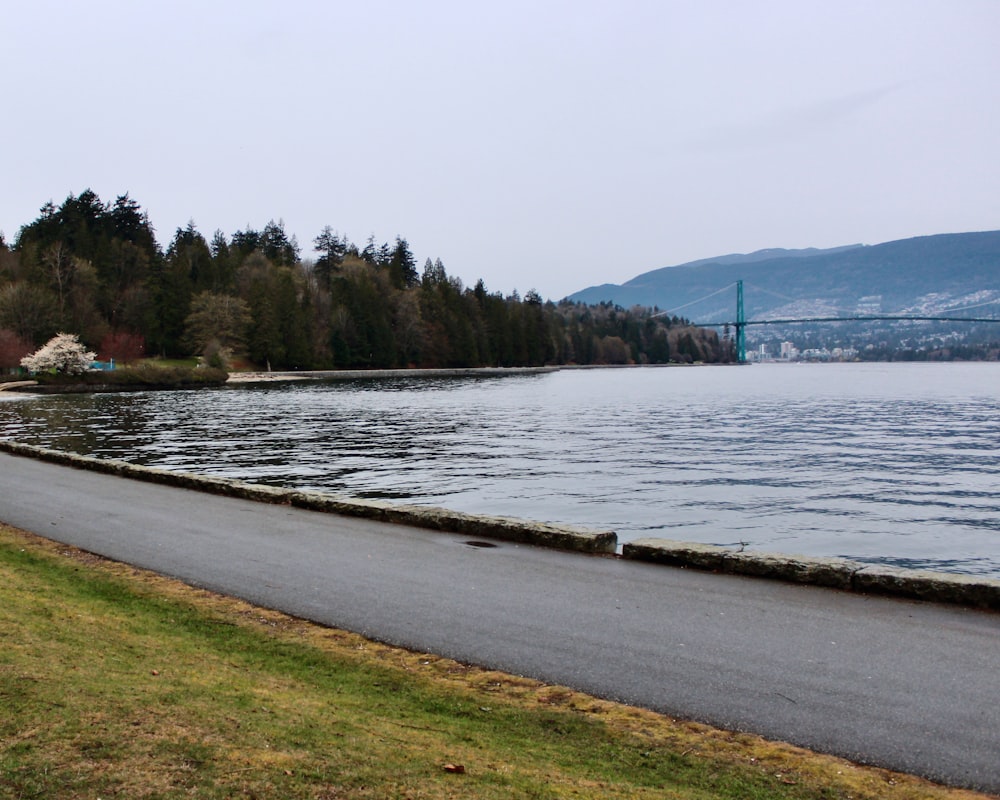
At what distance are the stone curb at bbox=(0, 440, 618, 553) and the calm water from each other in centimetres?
364

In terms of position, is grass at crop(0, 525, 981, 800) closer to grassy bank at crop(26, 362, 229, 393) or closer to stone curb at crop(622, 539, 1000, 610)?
stone curb at crop(622, 539, 1000, 610)

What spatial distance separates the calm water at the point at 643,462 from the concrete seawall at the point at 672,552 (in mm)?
3686

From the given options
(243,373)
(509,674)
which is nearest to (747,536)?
(509,674)

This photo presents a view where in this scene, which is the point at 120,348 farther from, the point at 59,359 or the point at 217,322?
the point at 59,359

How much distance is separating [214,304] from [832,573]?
125824 millimetres

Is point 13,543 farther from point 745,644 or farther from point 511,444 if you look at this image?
point 511,444

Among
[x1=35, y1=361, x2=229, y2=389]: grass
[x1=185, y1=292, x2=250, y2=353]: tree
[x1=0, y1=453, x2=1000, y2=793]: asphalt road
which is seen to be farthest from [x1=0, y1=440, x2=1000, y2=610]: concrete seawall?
[x1=185, y1=292, x2=250, y2=353]: tree

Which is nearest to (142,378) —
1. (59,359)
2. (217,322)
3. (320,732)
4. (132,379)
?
(132,379)

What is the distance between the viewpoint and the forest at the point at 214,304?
11875 centimetres

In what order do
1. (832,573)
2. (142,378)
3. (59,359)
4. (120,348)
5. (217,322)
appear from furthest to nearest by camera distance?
1. (217,322)
2. (120,348)
3. (142,378)
4. (59,359)
5. (832,573)

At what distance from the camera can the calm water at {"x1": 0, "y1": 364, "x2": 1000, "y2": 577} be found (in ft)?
56.4

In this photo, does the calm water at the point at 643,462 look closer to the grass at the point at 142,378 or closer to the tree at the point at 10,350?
the grass at the point at 142,378

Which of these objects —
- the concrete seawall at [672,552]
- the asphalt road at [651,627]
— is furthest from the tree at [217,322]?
the asphalt road at [651,627]

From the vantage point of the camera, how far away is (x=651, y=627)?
8023 mm
